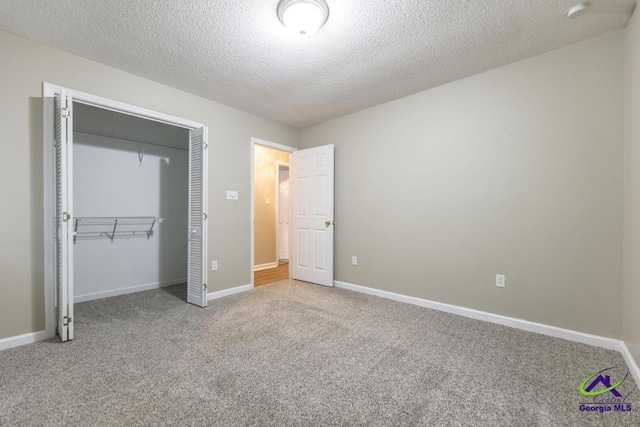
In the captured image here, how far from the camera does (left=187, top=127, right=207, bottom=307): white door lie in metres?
3.18

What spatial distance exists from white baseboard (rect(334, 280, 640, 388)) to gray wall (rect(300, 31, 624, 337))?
0.06 metres

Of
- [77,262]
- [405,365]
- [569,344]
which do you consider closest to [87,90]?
[77,262]

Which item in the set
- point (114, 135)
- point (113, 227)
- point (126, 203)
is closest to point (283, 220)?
point (126, 203)

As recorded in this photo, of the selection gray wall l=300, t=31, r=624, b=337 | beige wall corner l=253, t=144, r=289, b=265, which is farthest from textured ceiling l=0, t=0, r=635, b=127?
beige wall corner l=253, t=144, r=289, b=265

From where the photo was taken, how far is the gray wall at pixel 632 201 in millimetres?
1828

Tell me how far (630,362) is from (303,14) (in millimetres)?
3270

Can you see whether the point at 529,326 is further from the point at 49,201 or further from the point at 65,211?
the point at 49,201

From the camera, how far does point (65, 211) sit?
2.26 m

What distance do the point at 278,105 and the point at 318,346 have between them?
2.91 metres

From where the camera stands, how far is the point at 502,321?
268 centimetres

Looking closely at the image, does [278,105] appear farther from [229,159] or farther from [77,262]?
[77,262]

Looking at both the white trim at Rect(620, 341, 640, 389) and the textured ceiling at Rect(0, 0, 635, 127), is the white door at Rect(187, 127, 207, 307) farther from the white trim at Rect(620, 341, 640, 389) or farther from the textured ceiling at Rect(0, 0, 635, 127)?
the white trim at Rect(620, 341, 640, 389)

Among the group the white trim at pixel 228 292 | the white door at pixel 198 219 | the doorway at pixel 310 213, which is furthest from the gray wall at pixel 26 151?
the doorway at pixel 310 213

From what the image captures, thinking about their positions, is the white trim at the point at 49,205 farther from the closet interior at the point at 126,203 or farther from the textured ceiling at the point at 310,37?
the closet interior at the point at 126,203
